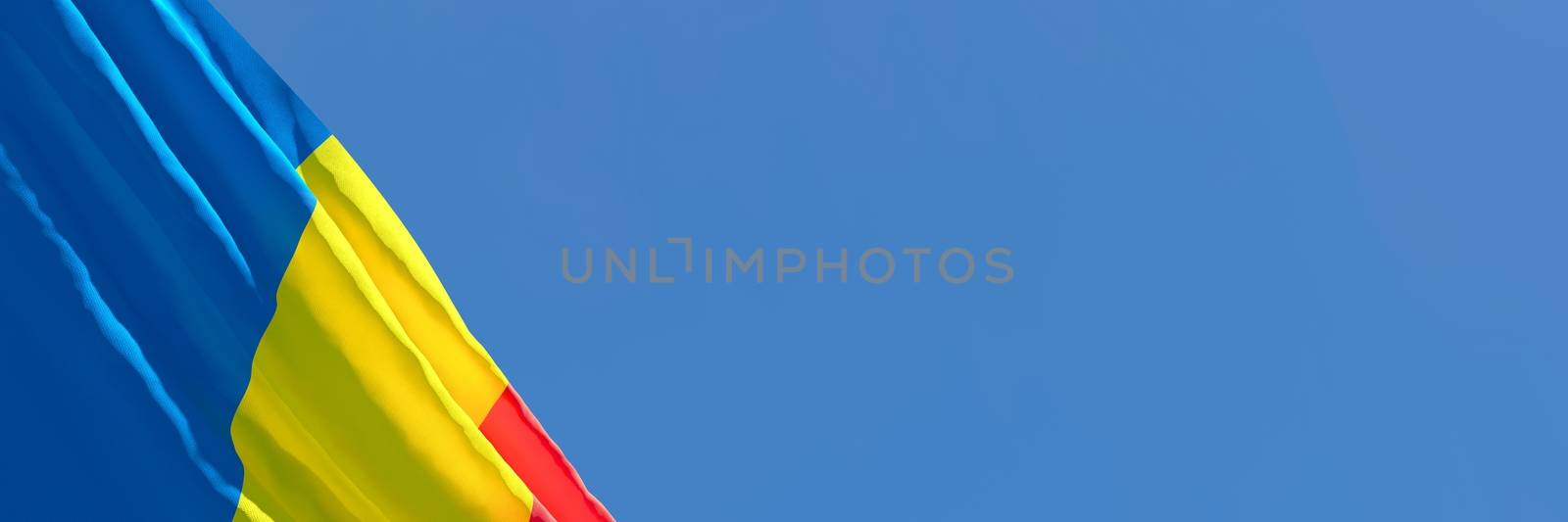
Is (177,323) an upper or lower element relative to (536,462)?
lower

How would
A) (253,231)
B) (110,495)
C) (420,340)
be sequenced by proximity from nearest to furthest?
(110,495), (253,231), (420,340)

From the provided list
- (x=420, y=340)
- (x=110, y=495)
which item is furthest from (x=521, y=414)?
(x=110, y=495)

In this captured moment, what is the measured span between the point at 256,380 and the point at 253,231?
11.5 inches

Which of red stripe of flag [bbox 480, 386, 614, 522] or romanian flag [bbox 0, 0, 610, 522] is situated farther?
red stripe of flag [bbox 480, 386, 614, 522]

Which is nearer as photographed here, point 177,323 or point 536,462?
point 177,323

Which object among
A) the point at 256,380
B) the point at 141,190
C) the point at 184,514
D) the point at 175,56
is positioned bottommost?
the point at 184,514

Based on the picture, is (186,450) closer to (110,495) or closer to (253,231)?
Answer: (110,495)

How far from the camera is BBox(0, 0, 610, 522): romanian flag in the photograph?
268 centimetres

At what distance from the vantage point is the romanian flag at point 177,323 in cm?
268

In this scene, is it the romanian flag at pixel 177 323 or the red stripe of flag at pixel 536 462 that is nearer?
the romanian flag at pixel 177 323

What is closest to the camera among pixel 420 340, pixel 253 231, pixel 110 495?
pixel 110 495

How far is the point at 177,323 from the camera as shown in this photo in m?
2.75

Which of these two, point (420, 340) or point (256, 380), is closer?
point (256, 380)

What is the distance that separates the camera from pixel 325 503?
2752 mm
